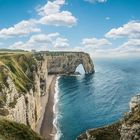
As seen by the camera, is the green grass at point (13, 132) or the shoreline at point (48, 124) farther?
the shoreline at point (48, 124)

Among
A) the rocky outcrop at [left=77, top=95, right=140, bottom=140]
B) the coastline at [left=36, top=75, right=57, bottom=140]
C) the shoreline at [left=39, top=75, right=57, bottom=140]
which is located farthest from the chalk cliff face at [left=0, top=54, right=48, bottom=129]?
the rocky outcrop at [left=77, top=95, right=140, bottom=140]

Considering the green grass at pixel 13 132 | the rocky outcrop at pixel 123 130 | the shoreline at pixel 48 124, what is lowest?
the shoreline at pixel 48 124

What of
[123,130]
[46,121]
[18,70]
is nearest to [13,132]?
[123,130]

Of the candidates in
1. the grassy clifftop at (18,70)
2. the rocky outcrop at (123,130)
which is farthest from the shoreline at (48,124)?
the rocky outcrop at (123,130)

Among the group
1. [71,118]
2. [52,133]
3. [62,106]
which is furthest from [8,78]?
[62,106]

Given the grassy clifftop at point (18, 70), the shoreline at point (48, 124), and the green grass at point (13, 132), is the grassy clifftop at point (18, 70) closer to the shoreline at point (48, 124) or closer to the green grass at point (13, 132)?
the shoreline at point (48, 124)

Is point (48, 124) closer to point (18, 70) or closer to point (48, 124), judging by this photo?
point (48, 124)

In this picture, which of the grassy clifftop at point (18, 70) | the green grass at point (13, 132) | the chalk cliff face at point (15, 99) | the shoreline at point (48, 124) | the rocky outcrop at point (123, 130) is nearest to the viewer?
the rocky outcrop at point (123, 130)

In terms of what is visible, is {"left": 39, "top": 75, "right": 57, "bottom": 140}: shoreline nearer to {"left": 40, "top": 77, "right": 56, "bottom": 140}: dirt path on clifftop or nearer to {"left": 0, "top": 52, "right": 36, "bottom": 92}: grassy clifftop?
{"left": 40, "top": 77, "right": 56, "bottom": 140}: dirt path on clifftop
